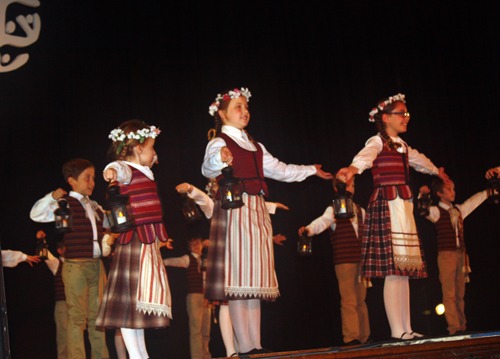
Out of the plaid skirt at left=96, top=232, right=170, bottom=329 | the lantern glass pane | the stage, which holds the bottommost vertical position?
the stage

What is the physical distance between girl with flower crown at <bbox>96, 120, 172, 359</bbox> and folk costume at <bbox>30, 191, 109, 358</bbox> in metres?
0.38

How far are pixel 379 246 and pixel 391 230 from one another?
13 centimetres

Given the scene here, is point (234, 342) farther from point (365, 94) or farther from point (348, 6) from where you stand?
point (348, 6)

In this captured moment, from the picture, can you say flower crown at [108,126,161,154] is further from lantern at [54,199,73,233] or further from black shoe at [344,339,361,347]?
black shoe at [344,339,361,347]

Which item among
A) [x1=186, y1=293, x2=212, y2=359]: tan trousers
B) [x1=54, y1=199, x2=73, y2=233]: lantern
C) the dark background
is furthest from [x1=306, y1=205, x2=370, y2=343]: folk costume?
[x1=54, y1=199, x2=73, y2=233]: lantern

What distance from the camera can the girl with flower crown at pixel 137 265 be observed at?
308 cm

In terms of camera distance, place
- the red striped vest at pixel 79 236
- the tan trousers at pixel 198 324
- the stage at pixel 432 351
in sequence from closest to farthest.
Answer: the stage at pixel 432 351 → the red striped vest at pixel 79 236 → the tan trousers at pixel 198 324

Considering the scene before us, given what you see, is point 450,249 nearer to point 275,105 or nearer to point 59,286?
point 275,105

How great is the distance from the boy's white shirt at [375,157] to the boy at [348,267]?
0.41 metres

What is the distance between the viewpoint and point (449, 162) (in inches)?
193

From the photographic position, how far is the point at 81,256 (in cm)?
351

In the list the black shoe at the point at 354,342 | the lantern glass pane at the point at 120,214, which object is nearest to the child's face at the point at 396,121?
the black shoe at the point at 354,342

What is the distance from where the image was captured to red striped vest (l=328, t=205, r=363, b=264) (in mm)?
4180

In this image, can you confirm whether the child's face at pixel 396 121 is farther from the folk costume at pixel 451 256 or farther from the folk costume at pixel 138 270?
the folk costume at pixel 138 270
